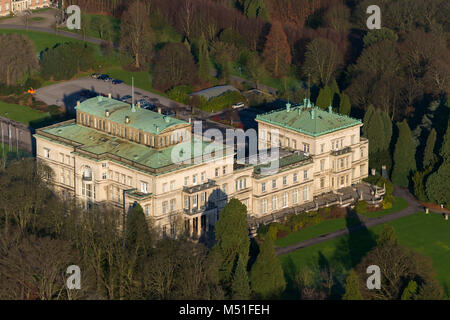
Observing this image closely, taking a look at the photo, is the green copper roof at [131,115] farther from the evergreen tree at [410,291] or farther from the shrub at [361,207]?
the evergreen tree at [410,291]

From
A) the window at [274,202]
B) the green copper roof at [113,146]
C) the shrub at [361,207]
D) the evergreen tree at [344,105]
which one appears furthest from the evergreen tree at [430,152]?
the green copper roof at [113,146]

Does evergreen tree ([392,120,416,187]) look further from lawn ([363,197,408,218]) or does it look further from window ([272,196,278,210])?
window ([272,196,278,210])

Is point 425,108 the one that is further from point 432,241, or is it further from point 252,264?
point 252,264

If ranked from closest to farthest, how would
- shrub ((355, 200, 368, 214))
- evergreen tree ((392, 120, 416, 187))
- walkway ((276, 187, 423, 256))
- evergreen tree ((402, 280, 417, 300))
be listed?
evergreen tree ((402, 280, 417, 300)) → walkway ((276, 187, 423, 256)) → shrub ((355, 200, 368, 214)) → evergreen tree ((392, 120, 416, 187))

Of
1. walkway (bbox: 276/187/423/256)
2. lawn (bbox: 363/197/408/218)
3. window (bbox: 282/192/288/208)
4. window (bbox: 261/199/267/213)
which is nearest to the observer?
walkway (bbox: 276/187/423/256)

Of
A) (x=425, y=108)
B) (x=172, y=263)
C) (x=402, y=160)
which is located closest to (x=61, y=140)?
(x=172, y=263)

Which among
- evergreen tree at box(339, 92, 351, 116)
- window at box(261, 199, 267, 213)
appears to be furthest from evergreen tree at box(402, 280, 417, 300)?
evergreen tree at box(339, 92, 351, 116)
